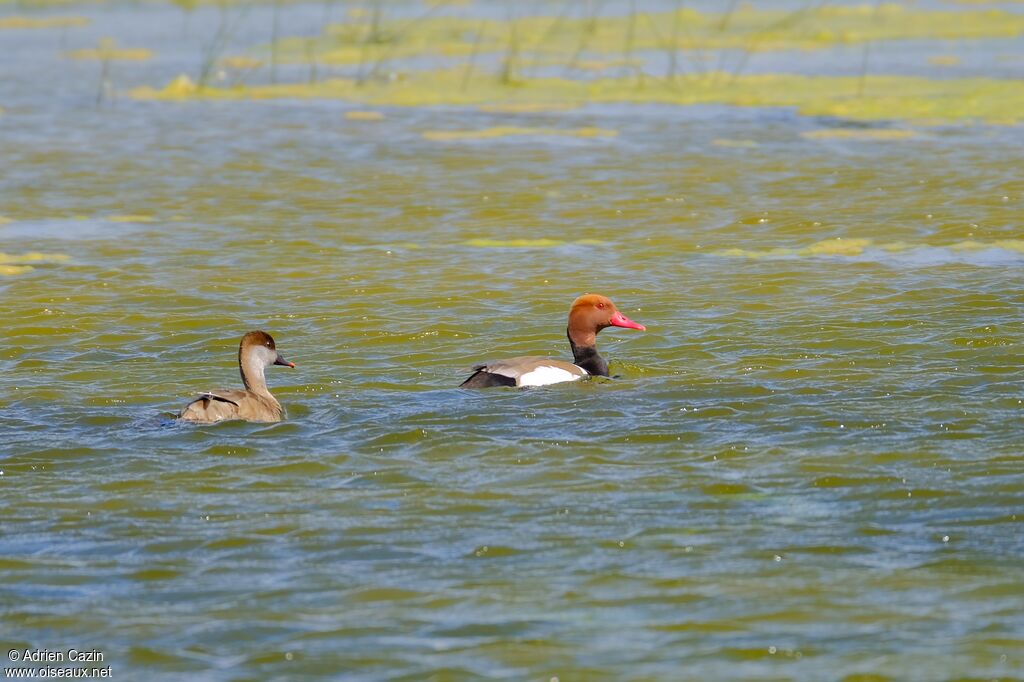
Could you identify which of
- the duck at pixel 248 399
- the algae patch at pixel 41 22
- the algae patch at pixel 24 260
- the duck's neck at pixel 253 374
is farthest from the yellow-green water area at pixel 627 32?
the duck's neck at pixel 253 374

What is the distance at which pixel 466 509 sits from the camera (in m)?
7.30

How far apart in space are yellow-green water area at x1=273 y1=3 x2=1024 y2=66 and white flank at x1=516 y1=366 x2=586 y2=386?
16.7 metres

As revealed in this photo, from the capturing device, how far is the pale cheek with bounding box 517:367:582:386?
960 centimetres

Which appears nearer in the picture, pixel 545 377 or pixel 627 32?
pixel 545 377

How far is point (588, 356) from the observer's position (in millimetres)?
10508

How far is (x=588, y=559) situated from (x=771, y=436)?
6.96ft

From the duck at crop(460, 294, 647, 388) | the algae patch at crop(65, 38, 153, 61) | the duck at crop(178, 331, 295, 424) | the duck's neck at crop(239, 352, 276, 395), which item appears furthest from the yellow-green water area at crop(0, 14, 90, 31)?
the duck's neck at crop(239, 352, 276, 395)

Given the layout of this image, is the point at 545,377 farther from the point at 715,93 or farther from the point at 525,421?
the point at 715,93

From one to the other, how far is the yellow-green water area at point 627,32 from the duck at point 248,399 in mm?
16996

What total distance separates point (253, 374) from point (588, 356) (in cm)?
231

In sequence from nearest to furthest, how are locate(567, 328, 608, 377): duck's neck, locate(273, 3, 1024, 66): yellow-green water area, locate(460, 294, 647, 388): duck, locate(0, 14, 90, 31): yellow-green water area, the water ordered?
the water < locate(460, 294, 647, 388): duck < locate(567, 328, 608, 377): duck's neck < locate(273, 3, 1024, 66): yellow-green water area < locate(0, 14, 90, 31): yellow-green water area

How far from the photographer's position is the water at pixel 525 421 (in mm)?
5961

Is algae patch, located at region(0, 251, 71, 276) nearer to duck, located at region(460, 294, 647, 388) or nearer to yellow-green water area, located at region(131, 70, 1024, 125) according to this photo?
duck, located at region(460, 294, 647, 388)

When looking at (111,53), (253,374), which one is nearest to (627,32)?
(111,53)
